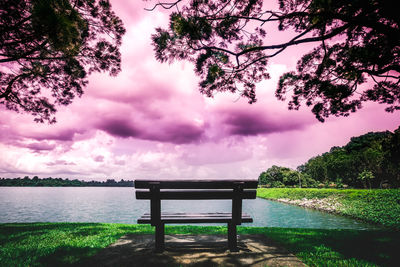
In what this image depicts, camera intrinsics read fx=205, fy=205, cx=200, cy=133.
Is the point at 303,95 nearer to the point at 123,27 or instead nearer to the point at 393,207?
the point at 123,27

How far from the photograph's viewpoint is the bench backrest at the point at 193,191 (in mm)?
3654

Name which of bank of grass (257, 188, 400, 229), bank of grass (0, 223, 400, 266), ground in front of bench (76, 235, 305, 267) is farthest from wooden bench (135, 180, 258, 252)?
bank of grass (257, 188, 400, 229)

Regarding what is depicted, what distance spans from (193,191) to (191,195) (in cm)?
9

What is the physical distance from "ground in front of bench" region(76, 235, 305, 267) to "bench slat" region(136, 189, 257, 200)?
0.97 meters

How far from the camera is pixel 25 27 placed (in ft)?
15.5

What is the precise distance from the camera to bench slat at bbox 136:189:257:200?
Result: 367cm

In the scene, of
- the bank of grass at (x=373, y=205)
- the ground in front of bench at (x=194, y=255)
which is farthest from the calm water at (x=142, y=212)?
the ground in front of bench at (x=194, y=255)

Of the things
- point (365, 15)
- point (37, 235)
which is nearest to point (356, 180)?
point (365, 15)

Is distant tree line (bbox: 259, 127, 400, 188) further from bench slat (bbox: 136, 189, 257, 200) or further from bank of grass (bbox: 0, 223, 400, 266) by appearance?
bench slat (bbox: 136, 189, 257, 200)

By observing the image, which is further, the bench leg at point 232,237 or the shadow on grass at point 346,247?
the bench leg at point 232,237

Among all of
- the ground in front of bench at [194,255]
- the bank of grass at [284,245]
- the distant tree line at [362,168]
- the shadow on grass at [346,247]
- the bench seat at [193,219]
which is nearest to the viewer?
the ground in front of bench at [194,255]

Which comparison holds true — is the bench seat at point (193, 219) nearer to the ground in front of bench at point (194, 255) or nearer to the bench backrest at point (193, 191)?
the bench backrest at point (193, 191)

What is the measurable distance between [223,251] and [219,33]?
5.36 meters

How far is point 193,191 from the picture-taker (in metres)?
3.82
